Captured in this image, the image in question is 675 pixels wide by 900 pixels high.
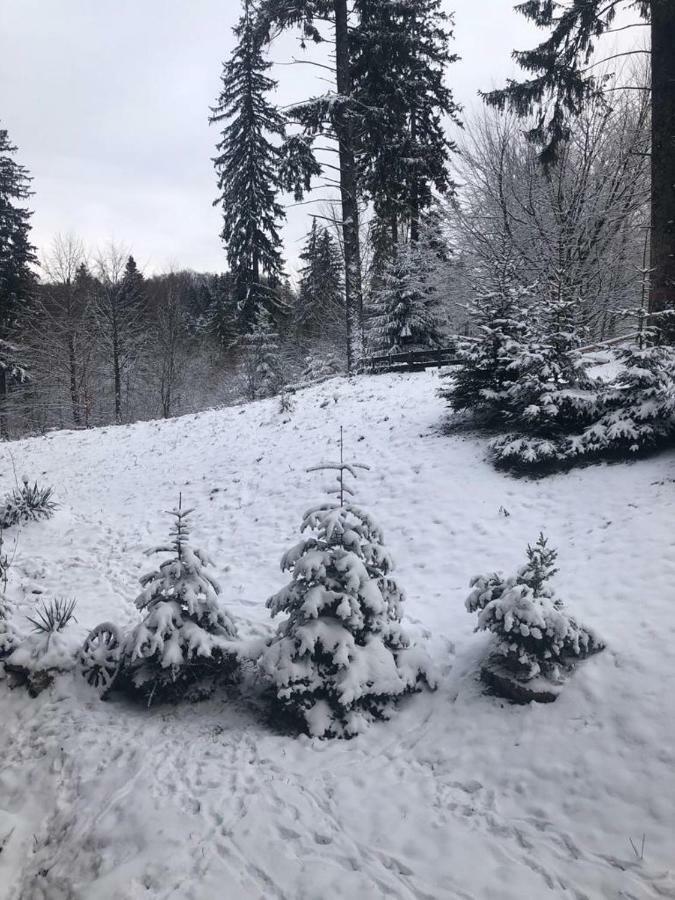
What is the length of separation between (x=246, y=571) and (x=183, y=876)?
4283 millimetres

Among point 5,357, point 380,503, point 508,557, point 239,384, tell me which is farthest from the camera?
point 239,384

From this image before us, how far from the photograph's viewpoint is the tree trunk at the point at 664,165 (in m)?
8.12

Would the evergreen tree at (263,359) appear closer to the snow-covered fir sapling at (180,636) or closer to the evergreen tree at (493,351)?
the evergreen tree at (493,351)

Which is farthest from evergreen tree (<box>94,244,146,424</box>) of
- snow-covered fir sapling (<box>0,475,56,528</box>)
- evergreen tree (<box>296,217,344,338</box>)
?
snow-covered fir sapling (<box>0,475,56,528</box>)

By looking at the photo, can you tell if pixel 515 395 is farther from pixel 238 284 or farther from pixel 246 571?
pixel 238 284

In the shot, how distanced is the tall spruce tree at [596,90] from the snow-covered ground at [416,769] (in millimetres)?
3468

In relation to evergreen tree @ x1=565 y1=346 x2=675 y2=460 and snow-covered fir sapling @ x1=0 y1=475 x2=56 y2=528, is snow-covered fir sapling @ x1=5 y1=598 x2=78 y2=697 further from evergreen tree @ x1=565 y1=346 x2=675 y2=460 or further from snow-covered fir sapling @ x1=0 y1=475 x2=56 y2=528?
evergreen tree @ x1=565 y1=346 x2=675 y2=460

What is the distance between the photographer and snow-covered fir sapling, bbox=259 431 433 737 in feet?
13.4

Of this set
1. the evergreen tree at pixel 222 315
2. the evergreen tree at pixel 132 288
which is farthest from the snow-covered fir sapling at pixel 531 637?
the evergreen tree at pixel 222 315

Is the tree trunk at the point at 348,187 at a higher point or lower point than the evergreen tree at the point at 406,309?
higher

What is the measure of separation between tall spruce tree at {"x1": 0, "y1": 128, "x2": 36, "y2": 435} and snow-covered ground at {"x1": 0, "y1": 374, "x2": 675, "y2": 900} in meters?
20.6

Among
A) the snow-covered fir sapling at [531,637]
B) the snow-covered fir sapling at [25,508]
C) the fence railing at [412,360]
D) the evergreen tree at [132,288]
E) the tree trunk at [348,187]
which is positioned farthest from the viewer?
the evergreen tree at [132,288]

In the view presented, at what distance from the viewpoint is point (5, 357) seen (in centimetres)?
2292

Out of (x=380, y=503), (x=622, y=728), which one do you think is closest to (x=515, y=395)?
(x=380, y=503)
